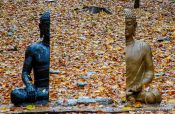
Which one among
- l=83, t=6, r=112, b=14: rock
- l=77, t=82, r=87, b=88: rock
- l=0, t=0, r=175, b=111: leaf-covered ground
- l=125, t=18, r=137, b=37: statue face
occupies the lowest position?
l=77, t=82, r=87, b=88: rock

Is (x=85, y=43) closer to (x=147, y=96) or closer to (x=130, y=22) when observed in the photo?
(x=130, y=22)

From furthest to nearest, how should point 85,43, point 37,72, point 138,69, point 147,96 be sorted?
point 85,43, point 37,72, point 138,69, point 147,96

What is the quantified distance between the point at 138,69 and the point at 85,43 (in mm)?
8340

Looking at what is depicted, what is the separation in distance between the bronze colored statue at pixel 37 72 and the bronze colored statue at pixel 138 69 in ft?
5.11


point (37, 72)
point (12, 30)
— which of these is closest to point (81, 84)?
point (37, 72)

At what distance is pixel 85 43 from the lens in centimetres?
1582

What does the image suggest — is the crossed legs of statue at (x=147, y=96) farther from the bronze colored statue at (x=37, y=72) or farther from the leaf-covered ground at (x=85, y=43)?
the bronze colored statue at (x=37, y=72)

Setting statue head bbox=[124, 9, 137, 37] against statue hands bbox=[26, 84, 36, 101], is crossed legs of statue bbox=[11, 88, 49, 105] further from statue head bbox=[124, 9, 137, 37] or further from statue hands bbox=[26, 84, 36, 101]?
statue head bbox=[124, 9, 137, 37]

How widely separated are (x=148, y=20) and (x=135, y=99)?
1256cm

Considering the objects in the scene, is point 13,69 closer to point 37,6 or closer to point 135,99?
point 135,99

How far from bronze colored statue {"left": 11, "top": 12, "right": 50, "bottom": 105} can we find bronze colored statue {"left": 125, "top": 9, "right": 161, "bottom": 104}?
5.11 feet

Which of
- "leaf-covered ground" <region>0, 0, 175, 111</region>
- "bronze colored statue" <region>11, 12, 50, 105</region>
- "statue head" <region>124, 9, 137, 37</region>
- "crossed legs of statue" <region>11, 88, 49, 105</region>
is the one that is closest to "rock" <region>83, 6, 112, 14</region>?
"leaf-covered ground" <region>0, 0, 175, 111</region>

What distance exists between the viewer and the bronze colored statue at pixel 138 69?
7492 millimetres

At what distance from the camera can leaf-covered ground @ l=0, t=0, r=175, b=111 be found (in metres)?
10.6
